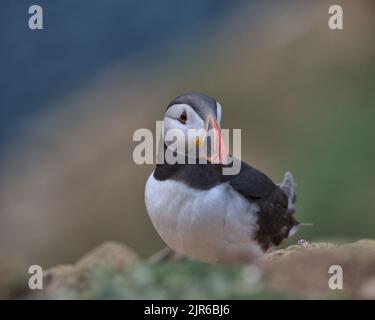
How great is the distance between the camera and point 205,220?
11.5ft

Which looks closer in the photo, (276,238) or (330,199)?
(276,238)

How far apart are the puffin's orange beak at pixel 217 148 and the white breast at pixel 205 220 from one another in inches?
5.2

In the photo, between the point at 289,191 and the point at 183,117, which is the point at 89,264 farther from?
the point at 289,191

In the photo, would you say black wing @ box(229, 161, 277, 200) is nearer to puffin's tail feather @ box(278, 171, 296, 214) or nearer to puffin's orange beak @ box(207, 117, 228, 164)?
puffin's orange beak @ box(207, 117, 228, 164)

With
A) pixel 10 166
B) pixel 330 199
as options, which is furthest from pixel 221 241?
pixel 10 166

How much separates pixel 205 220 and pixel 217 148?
13.8 inches

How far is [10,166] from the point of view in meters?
8.31

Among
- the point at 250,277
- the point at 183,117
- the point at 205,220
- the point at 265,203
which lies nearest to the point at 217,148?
the point at 183,117

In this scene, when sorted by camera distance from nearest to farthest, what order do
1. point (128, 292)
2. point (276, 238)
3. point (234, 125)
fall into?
point (128, 292) → point (276, 238) → point (234, 125)

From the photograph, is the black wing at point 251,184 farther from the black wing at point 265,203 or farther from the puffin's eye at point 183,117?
the puffin's eye at point 183,117
